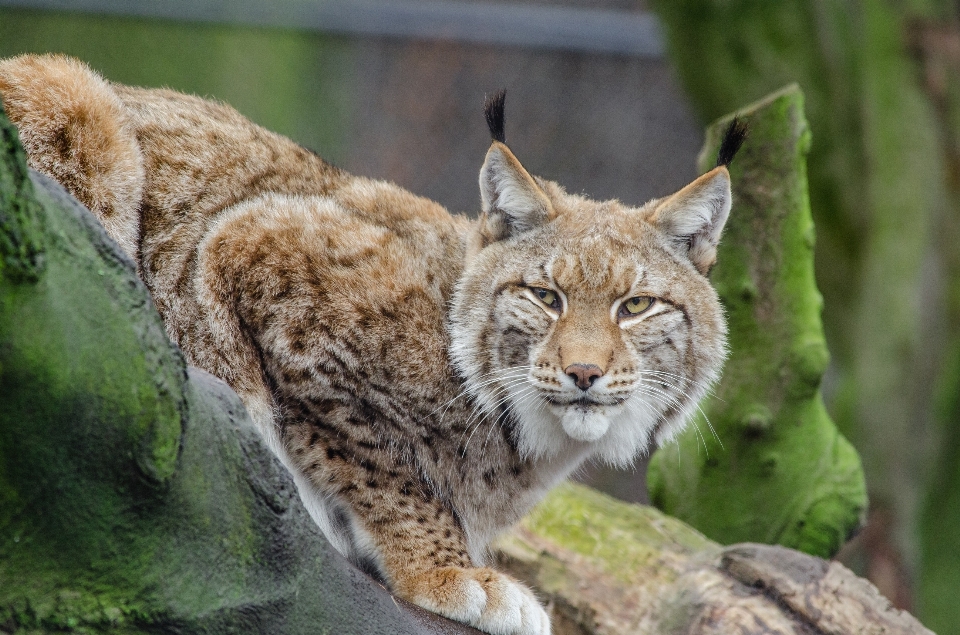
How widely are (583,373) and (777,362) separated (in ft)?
5.55

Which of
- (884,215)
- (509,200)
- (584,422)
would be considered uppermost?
(884,215)

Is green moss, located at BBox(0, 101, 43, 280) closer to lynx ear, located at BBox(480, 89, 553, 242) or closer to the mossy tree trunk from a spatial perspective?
lynx ear, located at BBox(480, 89, 553, 242)

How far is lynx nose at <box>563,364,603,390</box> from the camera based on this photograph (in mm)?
3238

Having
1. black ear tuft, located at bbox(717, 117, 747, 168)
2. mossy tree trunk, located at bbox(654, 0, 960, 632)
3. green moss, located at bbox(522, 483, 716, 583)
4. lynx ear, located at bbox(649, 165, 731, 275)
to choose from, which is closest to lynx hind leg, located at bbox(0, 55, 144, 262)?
lynx ear, located at bbox(649, 165, 731, 275)

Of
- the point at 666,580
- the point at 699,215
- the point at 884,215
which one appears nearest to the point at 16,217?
the point at 699,215

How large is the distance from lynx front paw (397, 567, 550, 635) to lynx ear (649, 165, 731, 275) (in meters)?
1.34

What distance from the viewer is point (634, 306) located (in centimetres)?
350

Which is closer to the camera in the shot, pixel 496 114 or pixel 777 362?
pixel 496 114

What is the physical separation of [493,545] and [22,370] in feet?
8.81

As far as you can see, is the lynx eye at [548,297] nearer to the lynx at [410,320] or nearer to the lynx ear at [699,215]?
the lynx at [410,320]

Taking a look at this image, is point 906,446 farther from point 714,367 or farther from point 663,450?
point 714,367

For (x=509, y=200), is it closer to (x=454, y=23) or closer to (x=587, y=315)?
(x=587, y=315)

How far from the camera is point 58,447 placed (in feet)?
6.15

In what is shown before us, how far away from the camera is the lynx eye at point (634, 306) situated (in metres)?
3.48
